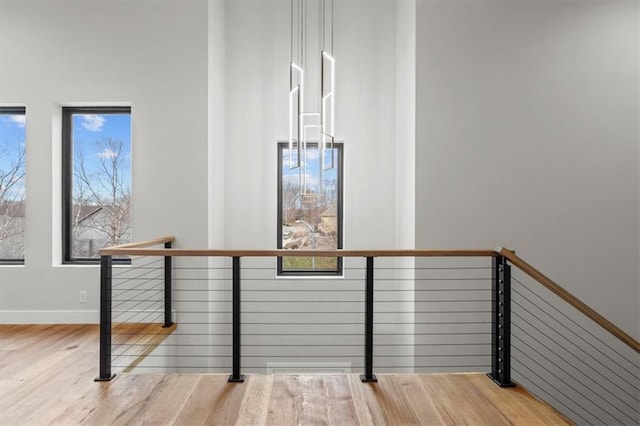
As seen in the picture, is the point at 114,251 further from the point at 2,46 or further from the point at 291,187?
the point at 2,46

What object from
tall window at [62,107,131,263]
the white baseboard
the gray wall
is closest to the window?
the gray wall

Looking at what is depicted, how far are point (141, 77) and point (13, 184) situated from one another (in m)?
1.85

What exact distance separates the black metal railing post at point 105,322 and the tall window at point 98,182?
1.94m

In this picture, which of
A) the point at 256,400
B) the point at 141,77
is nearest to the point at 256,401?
the point at 256,400

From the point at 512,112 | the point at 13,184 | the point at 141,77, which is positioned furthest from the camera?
the point at 13,184

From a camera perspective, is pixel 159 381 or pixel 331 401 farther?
pixel 159 381

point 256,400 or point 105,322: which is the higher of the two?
point 105,322

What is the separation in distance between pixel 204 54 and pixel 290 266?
8.08 ft

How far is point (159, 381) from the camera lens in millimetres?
3135

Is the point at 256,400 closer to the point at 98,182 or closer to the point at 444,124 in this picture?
the point at 444,124

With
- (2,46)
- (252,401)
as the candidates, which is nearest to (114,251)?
(252,401)

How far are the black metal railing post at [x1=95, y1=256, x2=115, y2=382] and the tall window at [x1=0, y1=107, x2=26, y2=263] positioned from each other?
8.14ft

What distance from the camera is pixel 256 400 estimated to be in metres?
2.86

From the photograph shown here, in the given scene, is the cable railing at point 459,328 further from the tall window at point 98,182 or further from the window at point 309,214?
the window at point 309,214
